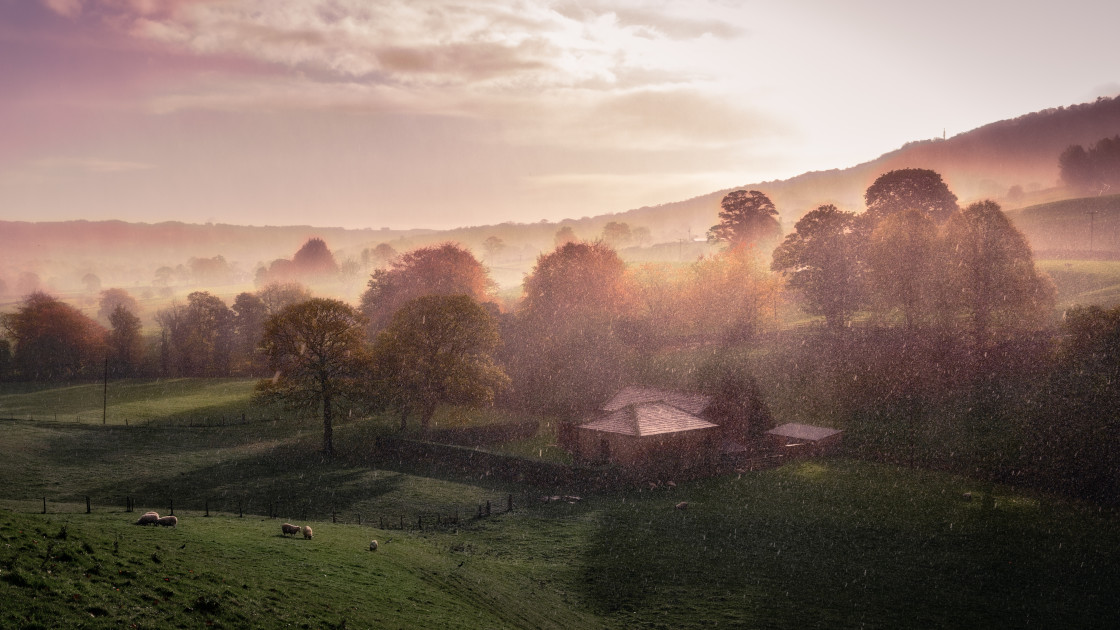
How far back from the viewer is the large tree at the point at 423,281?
9894 centimetres

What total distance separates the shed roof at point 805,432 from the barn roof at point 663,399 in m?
6.37

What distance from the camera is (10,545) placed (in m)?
18.0

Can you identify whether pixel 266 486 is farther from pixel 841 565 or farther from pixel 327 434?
pixel 841 565

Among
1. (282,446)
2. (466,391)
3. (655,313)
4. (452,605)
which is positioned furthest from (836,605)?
(655,313)

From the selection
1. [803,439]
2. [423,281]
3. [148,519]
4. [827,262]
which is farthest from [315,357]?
[827,262]

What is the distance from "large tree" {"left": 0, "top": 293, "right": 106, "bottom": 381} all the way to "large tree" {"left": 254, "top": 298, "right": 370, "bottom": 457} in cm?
5794

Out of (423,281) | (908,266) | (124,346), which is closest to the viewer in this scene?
(908,266)

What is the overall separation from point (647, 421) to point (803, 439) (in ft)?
41.6

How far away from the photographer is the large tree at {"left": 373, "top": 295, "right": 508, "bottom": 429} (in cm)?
6103

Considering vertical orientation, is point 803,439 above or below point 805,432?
below

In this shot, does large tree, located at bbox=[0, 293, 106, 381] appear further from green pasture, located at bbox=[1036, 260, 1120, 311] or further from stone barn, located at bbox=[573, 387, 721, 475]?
green pasture, located at bbox=[1036, 260, 1120, 311]

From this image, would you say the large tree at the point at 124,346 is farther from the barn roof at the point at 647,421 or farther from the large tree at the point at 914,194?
the large tree at the point at 914,194

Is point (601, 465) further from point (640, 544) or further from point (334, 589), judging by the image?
point (334, 589)

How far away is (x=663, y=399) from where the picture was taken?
55625 millimetres
